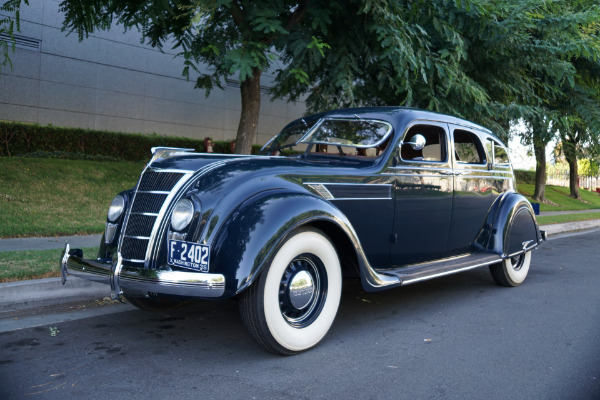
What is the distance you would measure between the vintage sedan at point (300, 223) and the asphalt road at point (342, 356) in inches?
12.2

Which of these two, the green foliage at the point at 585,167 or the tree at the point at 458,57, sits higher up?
the tree at the point at 458,57

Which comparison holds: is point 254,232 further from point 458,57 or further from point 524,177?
point 524,177

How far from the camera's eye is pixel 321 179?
4.23m

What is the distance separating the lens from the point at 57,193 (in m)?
11.3

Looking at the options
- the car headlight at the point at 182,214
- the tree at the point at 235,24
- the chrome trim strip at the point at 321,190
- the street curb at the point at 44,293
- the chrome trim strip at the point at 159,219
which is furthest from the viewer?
the tree at the point at 235,24

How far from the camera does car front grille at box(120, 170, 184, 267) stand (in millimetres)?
3811

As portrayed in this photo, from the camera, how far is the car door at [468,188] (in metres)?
5.55

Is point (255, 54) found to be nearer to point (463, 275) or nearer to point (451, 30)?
point (451, 30)

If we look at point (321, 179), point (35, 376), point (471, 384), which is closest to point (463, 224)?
point (321, 179)

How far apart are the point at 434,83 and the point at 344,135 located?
649 cm

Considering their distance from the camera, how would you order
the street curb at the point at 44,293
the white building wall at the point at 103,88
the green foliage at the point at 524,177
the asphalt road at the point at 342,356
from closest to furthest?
Answer: the asphalt road at the point at 342,356, the street curb at the point at 44,293, the white building wall at the point at 103,88, the green foliage at the point at 524,177

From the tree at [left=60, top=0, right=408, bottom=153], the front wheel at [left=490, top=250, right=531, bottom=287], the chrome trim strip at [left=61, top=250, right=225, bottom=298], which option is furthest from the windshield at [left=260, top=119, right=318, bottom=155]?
the tree at [left=60, top=0, right=408, bottom=153]

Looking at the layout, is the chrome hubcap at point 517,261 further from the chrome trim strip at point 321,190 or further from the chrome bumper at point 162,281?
the chrome bumper at point 162,281

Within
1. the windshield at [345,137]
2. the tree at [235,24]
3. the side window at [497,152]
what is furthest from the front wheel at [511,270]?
the tree at [235,24]
